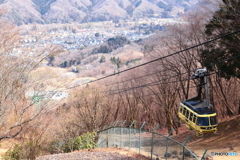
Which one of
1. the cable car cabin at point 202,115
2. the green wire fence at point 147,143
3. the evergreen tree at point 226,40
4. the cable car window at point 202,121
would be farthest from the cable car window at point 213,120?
the evergreen tree at point 226,40

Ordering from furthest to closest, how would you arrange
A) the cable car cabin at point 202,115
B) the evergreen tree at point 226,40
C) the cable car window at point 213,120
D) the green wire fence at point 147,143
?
the evergreen tree at point 226,40
the cable car window at point 213,120
the cable car cabin at point 202,115
the green wire fence at point 147,143

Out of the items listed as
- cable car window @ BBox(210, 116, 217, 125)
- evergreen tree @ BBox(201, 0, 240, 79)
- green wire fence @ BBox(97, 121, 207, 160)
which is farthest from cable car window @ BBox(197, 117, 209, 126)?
evergreen tree @ BBox(201, 0, 240, 79)

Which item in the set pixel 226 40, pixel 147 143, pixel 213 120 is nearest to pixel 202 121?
pixel 213 120

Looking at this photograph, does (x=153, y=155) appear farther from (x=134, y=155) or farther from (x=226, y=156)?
(x=226, y=156)

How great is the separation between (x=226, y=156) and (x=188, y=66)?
10.5m

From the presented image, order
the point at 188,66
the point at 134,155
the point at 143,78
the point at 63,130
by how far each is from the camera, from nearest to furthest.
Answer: the point at 134,155 < the point at 188,66 < the point at 63,130 < the point at 143,78

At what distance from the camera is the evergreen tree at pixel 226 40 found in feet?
48.6

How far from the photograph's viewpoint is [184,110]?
13641 millimetres

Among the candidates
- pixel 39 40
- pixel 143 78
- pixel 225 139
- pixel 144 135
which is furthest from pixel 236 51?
pixel 143 78

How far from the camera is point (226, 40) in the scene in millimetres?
16156

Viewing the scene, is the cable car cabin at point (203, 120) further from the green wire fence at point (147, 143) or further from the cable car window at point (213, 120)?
the green wire fence at point (147, 143)

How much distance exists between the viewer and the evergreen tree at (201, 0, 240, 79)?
1483cm

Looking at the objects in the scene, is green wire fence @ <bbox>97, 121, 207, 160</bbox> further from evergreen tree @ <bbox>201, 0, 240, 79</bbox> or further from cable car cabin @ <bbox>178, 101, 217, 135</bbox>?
evergreen tree @ <bbox>201, 0, 240, 79</bbox>

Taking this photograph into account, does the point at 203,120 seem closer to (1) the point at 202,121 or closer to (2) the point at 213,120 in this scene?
(1) the point at 202,121
